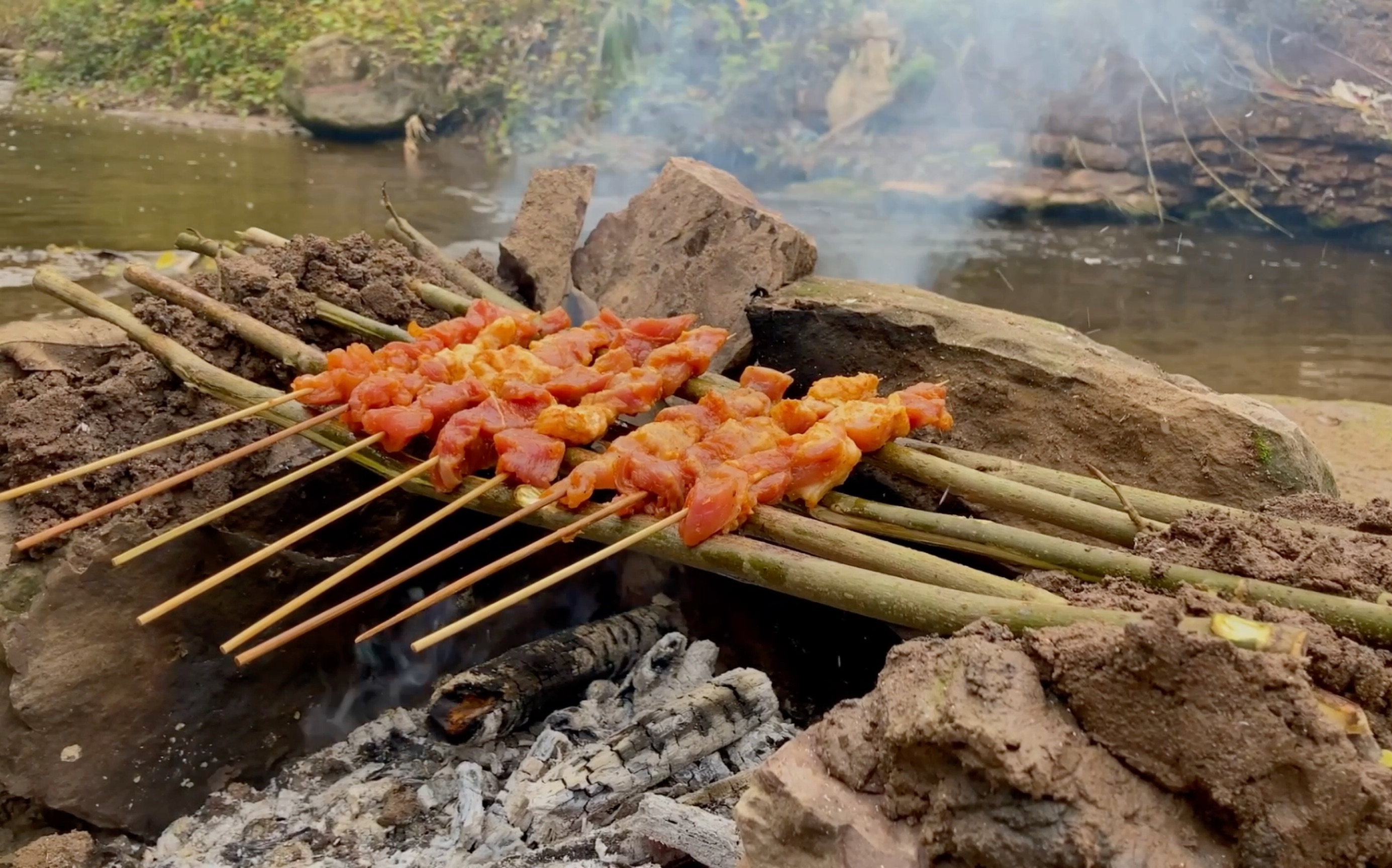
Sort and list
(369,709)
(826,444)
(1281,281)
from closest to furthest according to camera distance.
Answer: (826,444)
(369,709)
(1281,281)

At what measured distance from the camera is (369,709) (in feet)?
12.6

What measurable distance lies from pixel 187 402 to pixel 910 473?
268cm

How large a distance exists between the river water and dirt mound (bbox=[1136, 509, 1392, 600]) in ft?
19.6

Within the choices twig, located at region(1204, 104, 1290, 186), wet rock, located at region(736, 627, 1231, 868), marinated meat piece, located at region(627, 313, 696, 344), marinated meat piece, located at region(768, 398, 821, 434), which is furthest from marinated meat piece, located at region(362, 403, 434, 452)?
twig, located at region(1204, 104, 1290, 186)

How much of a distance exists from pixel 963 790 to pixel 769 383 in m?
1.99

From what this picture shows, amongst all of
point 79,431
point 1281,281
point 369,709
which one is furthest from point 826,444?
point 1281,281

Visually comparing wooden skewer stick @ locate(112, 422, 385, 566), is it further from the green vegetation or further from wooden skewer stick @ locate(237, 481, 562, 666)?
the green vegetation

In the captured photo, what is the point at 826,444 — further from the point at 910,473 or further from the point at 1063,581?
the point at 1063,581

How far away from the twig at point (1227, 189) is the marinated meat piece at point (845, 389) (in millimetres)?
12077

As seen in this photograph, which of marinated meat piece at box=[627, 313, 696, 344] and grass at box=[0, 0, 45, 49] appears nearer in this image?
marinated meat piece at box=[627, 313, 696, 344]

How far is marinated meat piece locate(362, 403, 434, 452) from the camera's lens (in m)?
3.23

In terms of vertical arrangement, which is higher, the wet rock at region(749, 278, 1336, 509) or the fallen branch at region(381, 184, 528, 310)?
the wet rock at region(749, 278, 1336, 509)

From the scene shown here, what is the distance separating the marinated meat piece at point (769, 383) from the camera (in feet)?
12.1

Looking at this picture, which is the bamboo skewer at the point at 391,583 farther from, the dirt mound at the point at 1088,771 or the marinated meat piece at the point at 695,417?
the dirt mound at the point at 1088,771
